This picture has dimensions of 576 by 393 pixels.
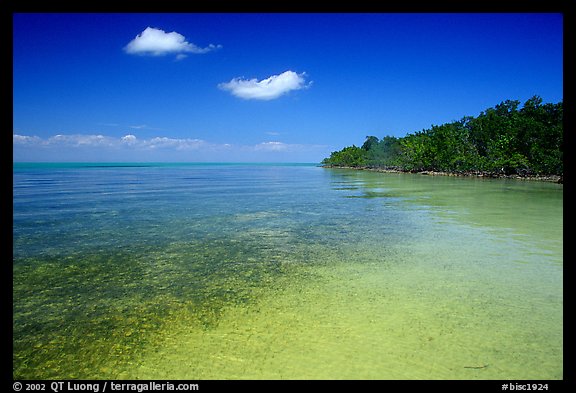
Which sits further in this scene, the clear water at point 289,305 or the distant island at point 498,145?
the distant island at point 498,145

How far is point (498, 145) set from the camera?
187ft

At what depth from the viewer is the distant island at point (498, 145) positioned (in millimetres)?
49125

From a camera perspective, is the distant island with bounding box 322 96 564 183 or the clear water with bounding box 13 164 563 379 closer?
the clear water with bounding box 13 164 563 379

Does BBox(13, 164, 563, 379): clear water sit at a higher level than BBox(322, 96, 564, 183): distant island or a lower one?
lower

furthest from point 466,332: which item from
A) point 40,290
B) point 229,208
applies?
point 229,208

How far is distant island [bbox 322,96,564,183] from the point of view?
4912cm

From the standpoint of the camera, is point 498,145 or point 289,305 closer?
point 289,305

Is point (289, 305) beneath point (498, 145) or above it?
beneath

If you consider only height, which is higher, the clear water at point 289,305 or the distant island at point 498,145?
the distant island at point 498,145
